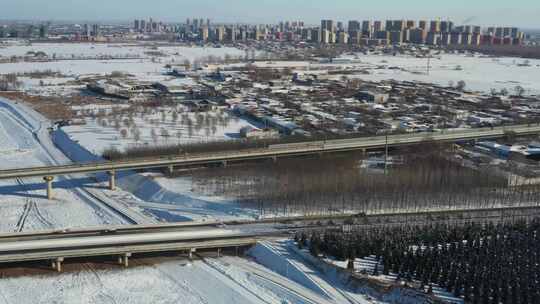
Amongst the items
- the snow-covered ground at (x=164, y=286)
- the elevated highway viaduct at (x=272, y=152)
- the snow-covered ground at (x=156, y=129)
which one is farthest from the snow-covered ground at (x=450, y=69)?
the snow-covered ground at (x=164, y=286)

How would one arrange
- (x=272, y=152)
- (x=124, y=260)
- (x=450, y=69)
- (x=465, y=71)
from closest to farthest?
(x=124, y=260) → (x=272, y=152) → (x=465, y=71) → (x=450, y=69)

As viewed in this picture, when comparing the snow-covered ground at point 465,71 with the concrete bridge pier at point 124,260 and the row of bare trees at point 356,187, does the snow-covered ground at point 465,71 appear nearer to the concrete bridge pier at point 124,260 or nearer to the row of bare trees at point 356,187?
the row of bare trees at point 356,187

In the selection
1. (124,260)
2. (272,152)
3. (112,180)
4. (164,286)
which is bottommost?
(164,286)

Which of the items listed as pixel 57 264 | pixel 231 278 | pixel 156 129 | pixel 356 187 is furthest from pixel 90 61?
pixel 231 278

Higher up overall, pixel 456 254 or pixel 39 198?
pixel 456 254

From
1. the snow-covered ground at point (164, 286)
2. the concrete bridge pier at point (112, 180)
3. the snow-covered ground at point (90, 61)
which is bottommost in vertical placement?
the snow-covered ground at point (164, 286)

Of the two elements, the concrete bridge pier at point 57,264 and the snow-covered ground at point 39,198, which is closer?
the concrete bridge pier at point 57,264

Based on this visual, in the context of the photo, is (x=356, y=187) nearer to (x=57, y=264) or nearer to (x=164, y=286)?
(x=164, y=286)

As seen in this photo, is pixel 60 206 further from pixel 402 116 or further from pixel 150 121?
pixel 402 116

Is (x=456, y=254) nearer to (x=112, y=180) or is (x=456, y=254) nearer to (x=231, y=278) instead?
(x=231, y=278)

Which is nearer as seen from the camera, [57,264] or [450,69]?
[57,264]

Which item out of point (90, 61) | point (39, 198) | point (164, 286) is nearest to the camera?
point (164, 286)

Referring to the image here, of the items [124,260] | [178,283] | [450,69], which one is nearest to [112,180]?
[124,260]
